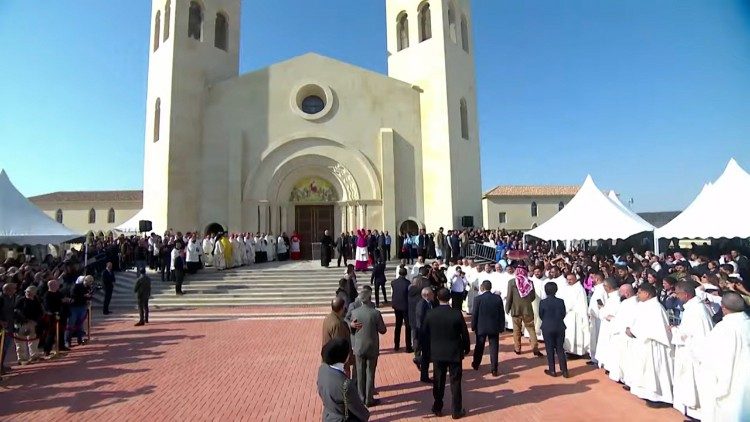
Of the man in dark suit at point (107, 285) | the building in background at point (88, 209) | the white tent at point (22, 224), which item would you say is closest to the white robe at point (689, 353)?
the man in dark suit at point (107, 285)

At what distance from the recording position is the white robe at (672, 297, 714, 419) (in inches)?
218

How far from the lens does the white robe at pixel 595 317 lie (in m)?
8.02

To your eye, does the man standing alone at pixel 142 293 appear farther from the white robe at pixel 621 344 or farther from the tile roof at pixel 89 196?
the tile roof at pixel 89 196

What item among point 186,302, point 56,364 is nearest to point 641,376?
point 56,364

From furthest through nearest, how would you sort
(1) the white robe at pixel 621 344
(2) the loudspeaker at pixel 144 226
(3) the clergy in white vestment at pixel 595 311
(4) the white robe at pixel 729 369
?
(2) the loudspeaker at pixel 144 226
(3) the clergy in white vestment at pixel 595 311
(1) the white robe at pixel 621 344
(4) the white robe at pixel 729 369

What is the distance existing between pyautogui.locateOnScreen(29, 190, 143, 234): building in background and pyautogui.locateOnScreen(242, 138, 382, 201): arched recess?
34780 millimetres

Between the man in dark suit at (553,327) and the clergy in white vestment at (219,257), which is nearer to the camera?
the man in dark suit at (553,327)

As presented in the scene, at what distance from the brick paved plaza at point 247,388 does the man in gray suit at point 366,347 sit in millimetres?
312

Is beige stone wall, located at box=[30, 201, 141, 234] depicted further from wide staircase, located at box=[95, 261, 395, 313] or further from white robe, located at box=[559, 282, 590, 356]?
white robe, located at box=[559, 282, 590, 356]

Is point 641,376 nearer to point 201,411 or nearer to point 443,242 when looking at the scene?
point 201,411

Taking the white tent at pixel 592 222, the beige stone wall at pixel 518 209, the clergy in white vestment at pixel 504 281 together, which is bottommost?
the clergy in white vestment at pixel 504 281

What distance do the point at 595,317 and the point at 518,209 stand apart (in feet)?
147

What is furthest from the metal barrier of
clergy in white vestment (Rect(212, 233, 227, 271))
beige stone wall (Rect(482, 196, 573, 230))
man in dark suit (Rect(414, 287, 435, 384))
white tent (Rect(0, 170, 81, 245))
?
beige stone wall (Rect(482, 196, 573, 230))

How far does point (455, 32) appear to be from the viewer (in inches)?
928
